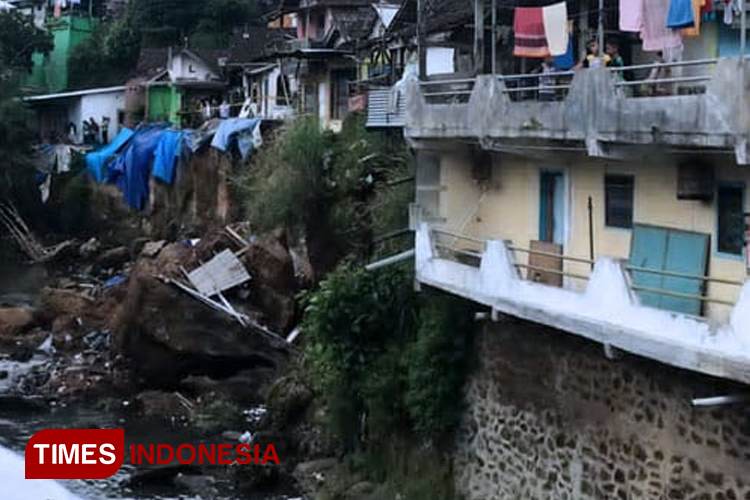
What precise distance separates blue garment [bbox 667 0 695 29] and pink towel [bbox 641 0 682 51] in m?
0.35

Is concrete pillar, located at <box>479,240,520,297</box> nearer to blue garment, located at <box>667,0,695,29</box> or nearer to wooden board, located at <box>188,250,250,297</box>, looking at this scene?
blue garment, located at <box>667,0,695,29</box>

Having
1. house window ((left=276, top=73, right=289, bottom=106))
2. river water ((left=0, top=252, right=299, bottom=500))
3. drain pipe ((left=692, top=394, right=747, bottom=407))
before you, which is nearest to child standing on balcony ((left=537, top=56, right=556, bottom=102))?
drain pipe ((left=692, top=394, right=747, bottom=407))

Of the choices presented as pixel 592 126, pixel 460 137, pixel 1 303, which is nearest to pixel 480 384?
pixel 460 137

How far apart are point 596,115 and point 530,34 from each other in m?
3.05

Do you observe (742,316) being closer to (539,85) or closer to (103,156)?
(539,85)

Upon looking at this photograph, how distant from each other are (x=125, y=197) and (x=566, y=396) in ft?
122

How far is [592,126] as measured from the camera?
14.5 meters

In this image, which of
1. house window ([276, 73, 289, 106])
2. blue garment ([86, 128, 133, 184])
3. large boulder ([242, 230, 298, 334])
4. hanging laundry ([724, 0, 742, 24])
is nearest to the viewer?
hanging laundry ([724, 0, 742, 24])

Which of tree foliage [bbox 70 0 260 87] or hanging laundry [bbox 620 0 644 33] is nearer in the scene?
hanging laundry [bbox 620 0 644 33]

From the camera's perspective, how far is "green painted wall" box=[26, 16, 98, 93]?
66250 millimetres

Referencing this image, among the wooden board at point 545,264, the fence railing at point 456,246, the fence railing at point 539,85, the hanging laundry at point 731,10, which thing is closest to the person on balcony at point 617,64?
the fence railing at point 539,85

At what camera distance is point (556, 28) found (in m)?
16.5

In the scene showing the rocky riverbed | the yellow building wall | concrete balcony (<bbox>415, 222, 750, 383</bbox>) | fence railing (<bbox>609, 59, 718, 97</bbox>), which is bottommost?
the rocky riverbed

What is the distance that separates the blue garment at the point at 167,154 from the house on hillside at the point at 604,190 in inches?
1058
